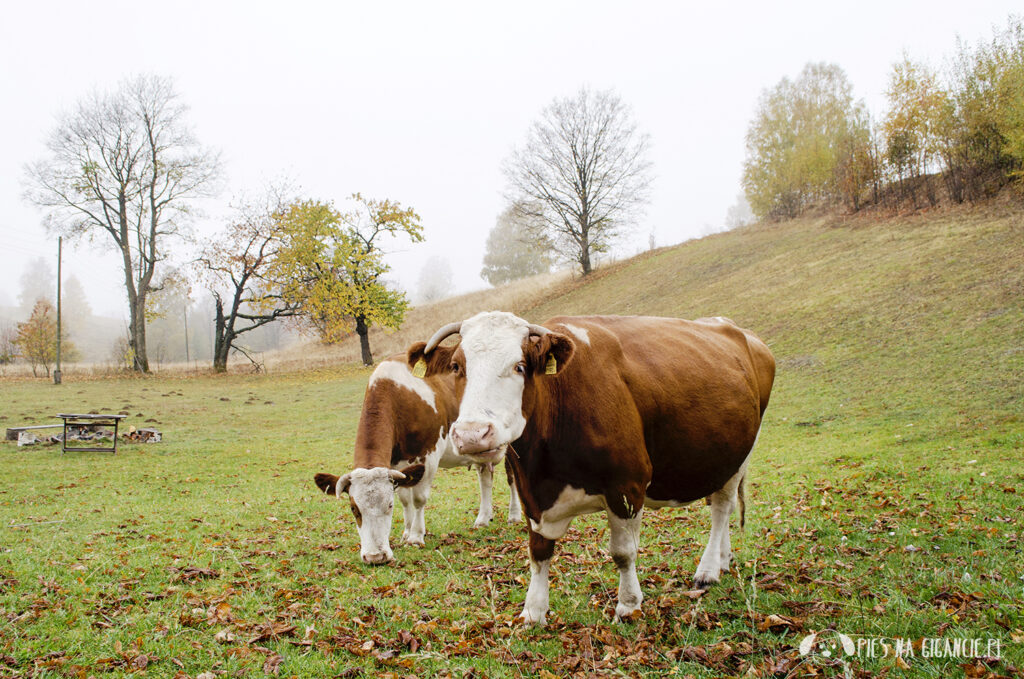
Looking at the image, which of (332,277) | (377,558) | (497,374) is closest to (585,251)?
(332,277)

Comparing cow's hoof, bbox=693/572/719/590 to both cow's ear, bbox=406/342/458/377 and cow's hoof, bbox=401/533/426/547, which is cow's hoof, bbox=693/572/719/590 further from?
cow's hoof, bbox=401/533/426/547

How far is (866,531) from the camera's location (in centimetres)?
564

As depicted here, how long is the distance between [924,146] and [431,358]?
32259 mm

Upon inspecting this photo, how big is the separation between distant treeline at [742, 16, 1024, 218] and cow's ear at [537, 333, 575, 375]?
84.3 ft

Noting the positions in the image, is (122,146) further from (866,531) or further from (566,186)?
(866,531)

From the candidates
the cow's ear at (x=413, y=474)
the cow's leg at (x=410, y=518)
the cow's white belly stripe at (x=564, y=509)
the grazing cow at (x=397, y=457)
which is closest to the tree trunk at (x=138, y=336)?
the grazing cow at (x=397, y=457)

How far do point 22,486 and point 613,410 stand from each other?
38.3ft

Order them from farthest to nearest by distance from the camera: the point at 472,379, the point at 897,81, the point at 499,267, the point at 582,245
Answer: the point at 499,267 < the point at 582,245 < the point at 897,81 < the point at 472,379

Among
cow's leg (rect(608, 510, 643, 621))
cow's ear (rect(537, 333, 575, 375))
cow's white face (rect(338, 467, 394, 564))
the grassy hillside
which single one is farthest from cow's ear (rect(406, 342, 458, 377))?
the grassy hillside

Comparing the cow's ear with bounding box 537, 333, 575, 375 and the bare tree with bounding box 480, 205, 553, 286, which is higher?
the bare tree with bounding box 480, 205, 553, 286

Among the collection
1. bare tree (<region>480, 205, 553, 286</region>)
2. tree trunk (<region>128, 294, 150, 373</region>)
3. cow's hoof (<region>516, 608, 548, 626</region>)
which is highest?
bare tree (<region>480, 205, 553, 286</region>)

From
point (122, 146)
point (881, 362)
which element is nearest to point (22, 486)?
point (881, 362)

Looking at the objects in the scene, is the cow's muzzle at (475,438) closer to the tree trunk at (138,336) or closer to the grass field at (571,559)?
the grass field at (571,559)

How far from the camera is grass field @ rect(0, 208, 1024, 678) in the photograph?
364 cm
